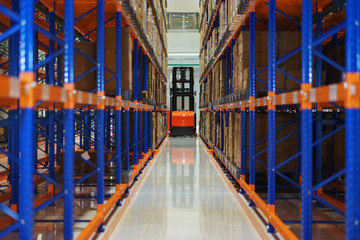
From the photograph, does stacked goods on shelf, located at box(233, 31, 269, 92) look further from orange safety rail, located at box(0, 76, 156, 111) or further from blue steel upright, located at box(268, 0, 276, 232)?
orange safety rail, located at box(0, 76, 156, 111)

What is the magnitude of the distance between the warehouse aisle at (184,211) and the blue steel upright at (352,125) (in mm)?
1778

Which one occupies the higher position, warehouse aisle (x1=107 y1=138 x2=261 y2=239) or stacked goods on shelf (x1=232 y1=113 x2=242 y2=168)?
stacked goods on shelf (x1=232 y1=113 x2=242 y2=168)

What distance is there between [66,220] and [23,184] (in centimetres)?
89

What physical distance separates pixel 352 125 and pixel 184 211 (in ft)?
10.4

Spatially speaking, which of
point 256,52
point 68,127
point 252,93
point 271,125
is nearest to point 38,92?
point 68,127

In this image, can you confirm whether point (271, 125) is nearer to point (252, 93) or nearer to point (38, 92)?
point (252, 93)

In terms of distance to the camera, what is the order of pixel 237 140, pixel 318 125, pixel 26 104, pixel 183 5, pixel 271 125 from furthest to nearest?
1. pixel 183 5
2. pixel 237 140
3. pixel 318 125
4. pixel 271 125
5. pixel 26 104

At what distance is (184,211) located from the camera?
4789mm

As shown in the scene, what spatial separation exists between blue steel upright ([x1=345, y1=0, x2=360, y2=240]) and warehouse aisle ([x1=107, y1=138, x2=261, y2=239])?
178 cm

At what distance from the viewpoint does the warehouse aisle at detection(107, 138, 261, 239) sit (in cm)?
389

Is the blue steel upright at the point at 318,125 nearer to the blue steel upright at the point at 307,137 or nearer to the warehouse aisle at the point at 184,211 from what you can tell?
the warehouse aisle at the point at 184,211

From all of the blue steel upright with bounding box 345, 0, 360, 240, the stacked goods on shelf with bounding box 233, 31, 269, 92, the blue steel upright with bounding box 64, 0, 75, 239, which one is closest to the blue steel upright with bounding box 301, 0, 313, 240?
the blue steel upright with bounding box 345, 0, 360, 240

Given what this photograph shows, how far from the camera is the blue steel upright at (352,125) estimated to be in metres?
2.05

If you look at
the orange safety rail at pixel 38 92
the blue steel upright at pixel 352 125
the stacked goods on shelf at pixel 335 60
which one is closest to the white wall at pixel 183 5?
the stacked goods on shelf at pixel 335 60
